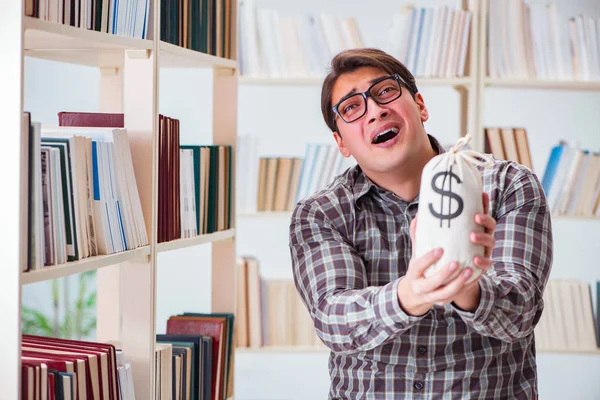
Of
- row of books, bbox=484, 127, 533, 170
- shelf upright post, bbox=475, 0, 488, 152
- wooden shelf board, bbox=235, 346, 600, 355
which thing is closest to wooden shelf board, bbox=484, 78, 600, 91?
shelf upright post, bbox=475, 0, 488, 152

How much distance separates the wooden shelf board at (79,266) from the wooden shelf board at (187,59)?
0.48 m

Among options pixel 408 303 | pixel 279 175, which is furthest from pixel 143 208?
pixel 279 175

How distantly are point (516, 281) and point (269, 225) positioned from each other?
7.65 ft

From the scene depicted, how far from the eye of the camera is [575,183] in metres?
3.12

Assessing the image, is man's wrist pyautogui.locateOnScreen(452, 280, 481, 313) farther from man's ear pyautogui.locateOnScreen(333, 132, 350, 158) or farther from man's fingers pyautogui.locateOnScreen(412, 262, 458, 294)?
man's ear pyautogui.locateOnScreen(333, 132, 350, 158)

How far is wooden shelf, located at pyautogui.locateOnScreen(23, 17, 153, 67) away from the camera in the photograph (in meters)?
1.33

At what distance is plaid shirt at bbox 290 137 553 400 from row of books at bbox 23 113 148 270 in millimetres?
378

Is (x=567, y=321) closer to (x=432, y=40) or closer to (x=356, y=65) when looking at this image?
(x=432, y=40)

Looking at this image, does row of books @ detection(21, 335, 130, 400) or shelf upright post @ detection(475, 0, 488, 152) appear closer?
row of books @ detection(21, 335, 130, 400)

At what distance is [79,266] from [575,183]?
7.44 feet

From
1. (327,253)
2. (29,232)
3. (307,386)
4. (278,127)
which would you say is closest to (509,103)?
(278,127)

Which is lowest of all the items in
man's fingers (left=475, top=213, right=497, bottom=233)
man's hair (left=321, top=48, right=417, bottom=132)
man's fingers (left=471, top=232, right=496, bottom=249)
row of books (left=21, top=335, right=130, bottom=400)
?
row of books (left=21, top=335, right=130, bottom=400)

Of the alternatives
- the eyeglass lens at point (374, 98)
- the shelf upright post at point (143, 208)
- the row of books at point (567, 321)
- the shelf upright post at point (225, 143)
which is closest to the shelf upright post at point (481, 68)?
Result: the row of books at point (567, 321)

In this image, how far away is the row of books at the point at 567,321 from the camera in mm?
3127
